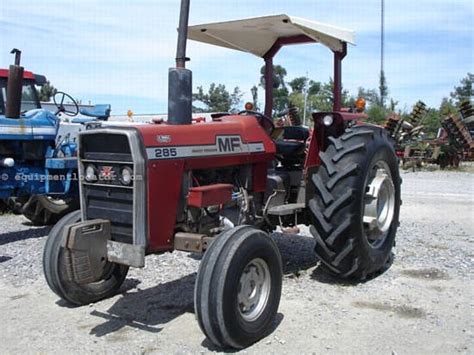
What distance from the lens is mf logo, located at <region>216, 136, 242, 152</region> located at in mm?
4555

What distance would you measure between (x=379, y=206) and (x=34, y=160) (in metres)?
4.92

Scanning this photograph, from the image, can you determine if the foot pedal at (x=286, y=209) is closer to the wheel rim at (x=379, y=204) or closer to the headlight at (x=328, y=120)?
the wheel rim at (x=379, y=204)

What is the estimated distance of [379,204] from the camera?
19.0 feet

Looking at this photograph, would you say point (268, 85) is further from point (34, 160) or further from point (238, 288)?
point (34, 160)

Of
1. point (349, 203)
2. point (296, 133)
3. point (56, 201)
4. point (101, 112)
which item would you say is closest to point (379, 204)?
point (349, 203)

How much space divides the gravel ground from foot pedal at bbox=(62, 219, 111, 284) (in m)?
0.45

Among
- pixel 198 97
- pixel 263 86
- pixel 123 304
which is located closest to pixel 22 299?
pixel 123 304

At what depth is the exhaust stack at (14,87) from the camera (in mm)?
7160

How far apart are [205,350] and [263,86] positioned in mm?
3400

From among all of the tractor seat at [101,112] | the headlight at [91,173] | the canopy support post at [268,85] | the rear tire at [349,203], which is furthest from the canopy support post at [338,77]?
the tractor seat at [101,112]

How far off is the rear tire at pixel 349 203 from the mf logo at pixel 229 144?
2.66 ft

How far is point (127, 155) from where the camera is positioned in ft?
12.9

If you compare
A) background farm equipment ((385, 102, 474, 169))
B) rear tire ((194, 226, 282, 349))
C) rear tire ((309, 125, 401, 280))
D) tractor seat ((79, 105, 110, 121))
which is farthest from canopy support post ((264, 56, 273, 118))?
background farm equipment ((385, 102, 474, 169))

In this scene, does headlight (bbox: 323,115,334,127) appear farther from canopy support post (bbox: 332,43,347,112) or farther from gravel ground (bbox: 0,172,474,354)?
gravel ground (bbox: 0,172,474,354)
